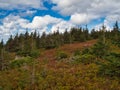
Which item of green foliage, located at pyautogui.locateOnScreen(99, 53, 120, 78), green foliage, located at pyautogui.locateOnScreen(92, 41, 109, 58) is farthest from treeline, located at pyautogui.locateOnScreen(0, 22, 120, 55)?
green foliage, located at pyautogui.locateOnScreen(99, 53, 120, 78)

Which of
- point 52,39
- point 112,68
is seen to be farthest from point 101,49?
point 52,39

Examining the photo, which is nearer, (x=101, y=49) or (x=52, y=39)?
(x=101, y=49)

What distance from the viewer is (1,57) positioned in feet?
135

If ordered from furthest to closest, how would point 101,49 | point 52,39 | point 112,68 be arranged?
1. point 52,39
2. point 101,49
3. point 112,68

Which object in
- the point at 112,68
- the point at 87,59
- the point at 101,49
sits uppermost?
the point at 101,49

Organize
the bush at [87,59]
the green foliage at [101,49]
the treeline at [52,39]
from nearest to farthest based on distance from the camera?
the green foliage at [101,49] → the bush at [87,59] → the treeline at [52,39]

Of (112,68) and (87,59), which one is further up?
(87,59)

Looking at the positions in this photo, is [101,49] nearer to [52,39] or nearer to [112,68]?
[112,68]

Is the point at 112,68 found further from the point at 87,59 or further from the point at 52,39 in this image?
the point at 52,39

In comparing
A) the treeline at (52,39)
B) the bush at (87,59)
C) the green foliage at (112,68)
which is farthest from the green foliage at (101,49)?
the treeline at (52,39)

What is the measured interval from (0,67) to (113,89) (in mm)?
24064

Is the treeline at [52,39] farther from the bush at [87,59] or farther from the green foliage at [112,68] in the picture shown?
the green foliage at [112,68]

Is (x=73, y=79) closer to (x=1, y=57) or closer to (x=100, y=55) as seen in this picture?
(x=100, y=55)

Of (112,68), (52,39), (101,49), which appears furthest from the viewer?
(52,39)
